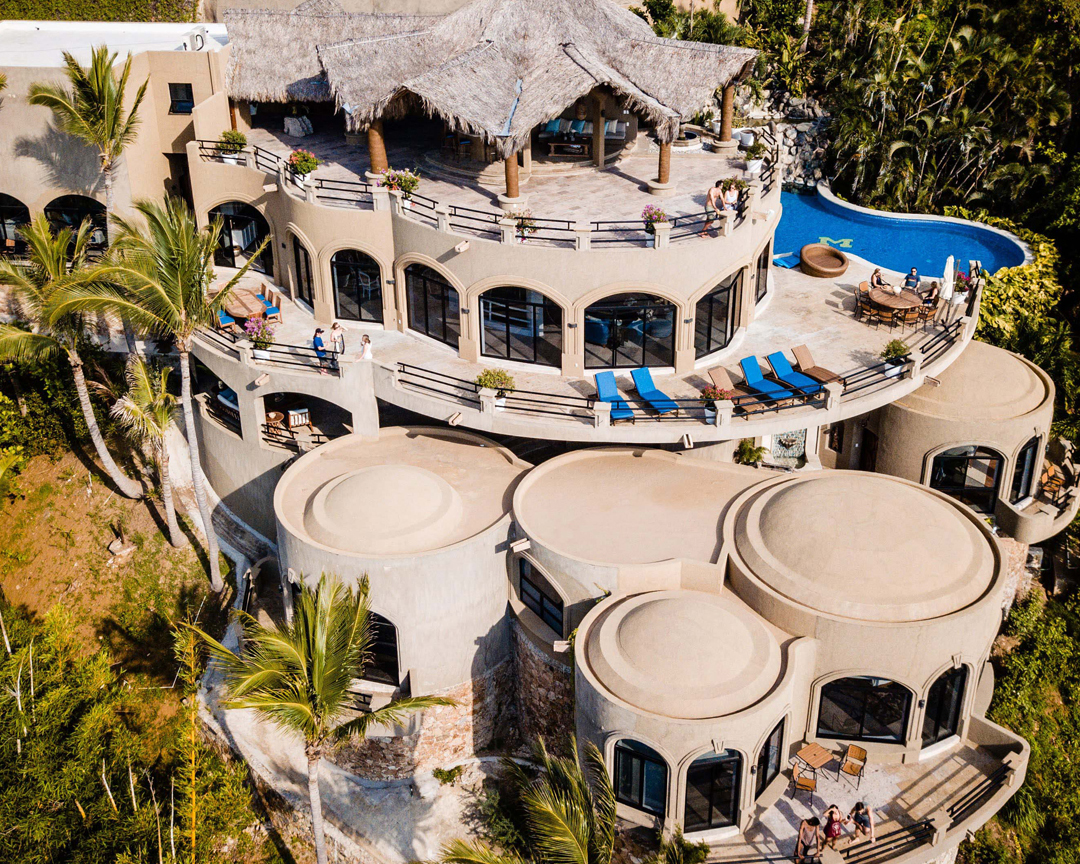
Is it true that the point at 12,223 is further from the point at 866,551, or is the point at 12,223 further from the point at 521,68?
the point at 866,551

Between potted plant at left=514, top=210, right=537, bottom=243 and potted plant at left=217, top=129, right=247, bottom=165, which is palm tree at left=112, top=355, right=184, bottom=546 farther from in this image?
potted plant at left=514, top=210, right=537, bottom=243

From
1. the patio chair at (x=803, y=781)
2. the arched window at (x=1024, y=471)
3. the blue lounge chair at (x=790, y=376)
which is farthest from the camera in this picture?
the arched window at (x=1024, y=471)

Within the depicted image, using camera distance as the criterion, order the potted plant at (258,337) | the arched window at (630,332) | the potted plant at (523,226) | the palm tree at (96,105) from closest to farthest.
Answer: the potted plant at (523,226) < the arched window at (630,332) < the potted plant at (258,337) < the palm tree at (96,105)

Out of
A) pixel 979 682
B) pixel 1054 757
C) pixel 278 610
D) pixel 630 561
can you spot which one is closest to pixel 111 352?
pixel 278 610

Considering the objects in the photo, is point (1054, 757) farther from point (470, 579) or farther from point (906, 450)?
point (470, 579)

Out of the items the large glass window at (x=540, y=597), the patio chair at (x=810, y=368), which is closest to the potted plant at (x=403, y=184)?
the large glass window at (x=540, y=597)

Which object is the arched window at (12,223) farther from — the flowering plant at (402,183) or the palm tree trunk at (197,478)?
the flowering plant at (402,183)

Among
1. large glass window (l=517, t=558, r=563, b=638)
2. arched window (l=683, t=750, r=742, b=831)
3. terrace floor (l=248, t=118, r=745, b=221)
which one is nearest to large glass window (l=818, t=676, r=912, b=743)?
arched window (l=683, t=750, r=742, b=831)
